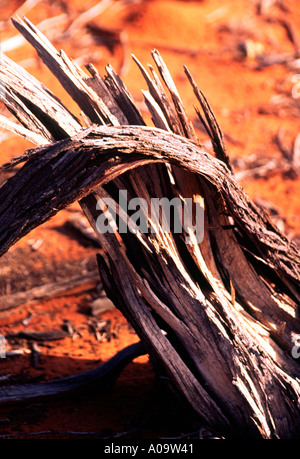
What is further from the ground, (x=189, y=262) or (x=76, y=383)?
(x=189, y=262)

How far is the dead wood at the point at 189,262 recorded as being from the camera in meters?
2.82

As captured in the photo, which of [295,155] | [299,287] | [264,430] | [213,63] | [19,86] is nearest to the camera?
[19,86]

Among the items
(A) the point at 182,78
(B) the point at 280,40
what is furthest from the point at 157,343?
(B) the point at 280,40

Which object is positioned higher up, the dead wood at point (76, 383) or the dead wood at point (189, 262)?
the dead wood at point (189, 262)

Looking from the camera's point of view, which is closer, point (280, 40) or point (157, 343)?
point (157, 343)

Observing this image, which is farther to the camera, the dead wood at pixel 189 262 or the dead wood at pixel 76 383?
the dead wood at pixel 76 383

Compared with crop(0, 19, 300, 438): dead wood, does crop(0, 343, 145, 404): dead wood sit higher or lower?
lower

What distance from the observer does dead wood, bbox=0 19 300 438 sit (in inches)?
111

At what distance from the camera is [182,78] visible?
938 cm

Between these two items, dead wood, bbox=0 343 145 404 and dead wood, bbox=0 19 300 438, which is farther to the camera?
dead wood, bbox=0 343 145 404

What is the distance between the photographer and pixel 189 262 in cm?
314

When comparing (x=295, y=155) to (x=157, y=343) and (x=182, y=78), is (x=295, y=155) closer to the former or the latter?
(x=182, y=78)

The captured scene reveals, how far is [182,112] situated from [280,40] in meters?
8.57

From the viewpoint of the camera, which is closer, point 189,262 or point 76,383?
point 189,262
